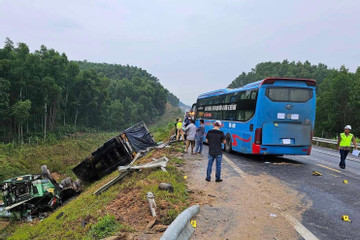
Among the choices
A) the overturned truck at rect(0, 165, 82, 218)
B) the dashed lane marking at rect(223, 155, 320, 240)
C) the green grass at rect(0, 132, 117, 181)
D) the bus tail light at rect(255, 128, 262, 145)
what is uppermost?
the bus tail light at rect(255, 128, 262, 145)

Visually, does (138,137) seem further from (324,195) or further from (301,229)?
(301,229)

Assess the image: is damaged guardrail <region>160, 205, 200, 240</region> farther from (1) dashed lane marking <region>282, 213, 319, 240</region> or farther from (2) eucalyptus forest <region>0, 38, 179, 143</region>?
(2) eucalyptus forest <region>0, 38, 179, 143</region>

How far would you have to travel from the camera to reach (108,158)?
16.9 meters

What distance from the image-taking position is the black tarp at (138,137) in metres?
17.5

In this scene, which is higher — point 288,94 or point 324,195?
point 288,94

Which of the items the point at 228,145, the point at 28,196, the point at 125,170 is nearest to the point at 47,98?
the point at 28,196

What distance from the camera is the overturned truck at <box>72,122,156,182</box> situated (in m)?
16.5

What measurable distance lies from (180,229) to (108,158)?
1371 cm

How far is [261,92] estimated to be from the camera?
1069 cm

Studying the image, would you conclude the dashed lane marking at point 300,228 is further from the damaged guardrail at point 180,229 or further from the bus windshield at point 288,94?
the bus windshield at point 288,94

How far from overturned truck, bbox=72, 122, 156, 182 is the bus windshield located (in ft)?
31.0

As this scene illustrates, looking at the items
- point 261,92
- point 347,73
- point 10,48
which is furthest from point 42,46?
point 347,73

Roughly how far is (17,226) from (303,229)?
1268 cm

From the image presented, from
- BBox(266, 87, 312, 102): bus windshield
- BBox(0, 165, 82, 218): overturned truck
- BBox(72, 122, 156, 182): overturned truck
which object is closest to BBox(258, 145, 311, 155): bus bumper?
BBox(266, 87, 312, 102): bus windshield
